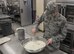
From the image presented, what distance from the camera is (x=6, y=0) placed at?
7398mm

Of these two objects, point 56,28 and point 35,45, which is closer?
point 35,45

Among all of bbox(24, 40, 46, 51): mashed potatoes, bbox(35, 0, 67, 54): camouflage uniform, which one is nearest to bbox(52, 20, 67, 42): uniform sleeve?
bbox(35, 0, 67, 54): camouflage uniform

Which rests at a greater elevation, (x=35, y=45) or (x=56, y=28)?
(x=56, y=28)

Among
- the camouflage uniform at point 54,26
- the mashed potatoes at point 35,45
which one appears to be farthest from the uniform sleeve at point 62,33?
the mashed potatoes at point 35,45

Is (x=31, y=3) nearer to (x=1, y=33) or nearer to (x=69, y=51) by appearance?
(x=1, y=33)

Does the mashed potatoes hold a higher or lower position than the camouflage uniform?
lower

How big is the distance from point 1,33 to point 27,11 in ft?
9.07

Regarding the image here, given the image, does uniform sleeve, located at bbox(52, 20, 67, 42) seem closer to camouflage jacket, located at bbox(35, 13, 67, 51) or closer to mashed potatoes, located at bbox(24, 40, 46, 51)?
camouflage jacket, located at bbox(35, 13, 67, 51)

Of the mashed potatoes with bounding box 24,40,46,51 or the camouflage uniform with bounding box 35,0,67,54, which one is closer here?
the mashed potatoes with bounding box 24,40,46,51

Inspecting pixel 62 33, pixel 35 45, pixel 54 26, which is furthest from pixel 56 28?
pixel 35 45

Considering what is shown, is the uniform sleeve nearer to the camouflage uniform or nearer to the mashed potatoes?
the camouflage uniform

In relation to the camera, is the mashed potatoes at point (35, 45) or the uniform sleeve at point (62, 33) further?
the uniform sleeve at point (62, 33)

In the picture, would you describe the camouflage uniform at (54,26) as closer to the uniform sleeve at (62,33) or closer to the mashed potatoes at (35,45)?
the uniform sleeve at (62,33)

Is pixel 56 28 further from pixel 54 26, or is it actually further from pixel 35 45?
pixel 35 45
